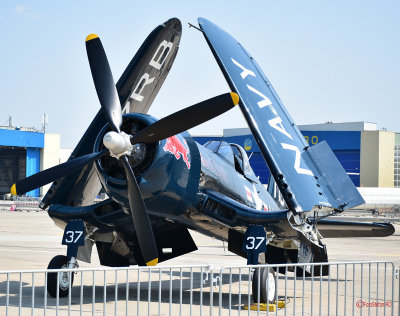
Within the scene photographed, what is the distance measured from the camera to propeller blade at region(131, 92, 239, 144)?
981 cm

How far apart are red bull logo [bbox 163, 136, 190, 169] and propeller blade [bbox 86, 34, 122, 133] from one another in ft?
2.99

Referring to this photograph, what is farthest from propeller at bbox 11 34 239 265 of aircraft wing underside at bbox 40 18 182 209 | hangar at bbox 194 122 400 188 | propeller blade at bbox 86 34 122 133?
hangar at bbox 194 122 400 188

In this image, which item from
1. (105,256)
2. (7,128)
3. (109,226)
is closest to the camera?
(109,226)

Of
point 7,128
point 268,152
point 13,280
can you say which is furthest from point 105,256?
point 7,128

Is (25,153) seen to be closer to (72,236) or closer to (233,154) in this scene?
(233,154)

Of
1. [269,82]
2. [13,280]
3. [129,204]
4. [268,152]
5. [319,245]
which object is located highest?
[269,82]

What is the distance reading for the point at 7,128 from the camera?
81.6m

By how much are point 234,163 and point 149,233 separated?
11.0 ft

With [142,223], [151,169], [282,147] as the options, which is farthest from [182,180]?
[282,147]

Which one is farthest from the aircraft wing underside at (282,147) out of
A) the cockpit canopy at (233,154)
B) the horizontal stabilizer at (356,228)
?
the horizontal stabilizer at (356,228)

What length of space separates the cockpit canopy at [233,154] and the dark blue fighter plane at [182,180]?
24 millimetres

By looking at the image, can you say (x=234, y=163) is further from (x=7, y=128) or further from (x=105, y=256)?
(x=7, y=128)

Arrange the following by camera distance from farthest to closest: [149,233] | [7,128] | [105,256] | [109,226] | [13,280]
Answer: [7,128] < [13,280] < [105,256] < [109,226] < [149,233]

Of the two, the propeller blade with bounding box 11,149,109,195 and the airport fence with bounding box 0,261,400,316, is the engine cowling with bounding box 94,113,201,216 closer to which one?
the propeller blade with bounding box 11,149,109,195
